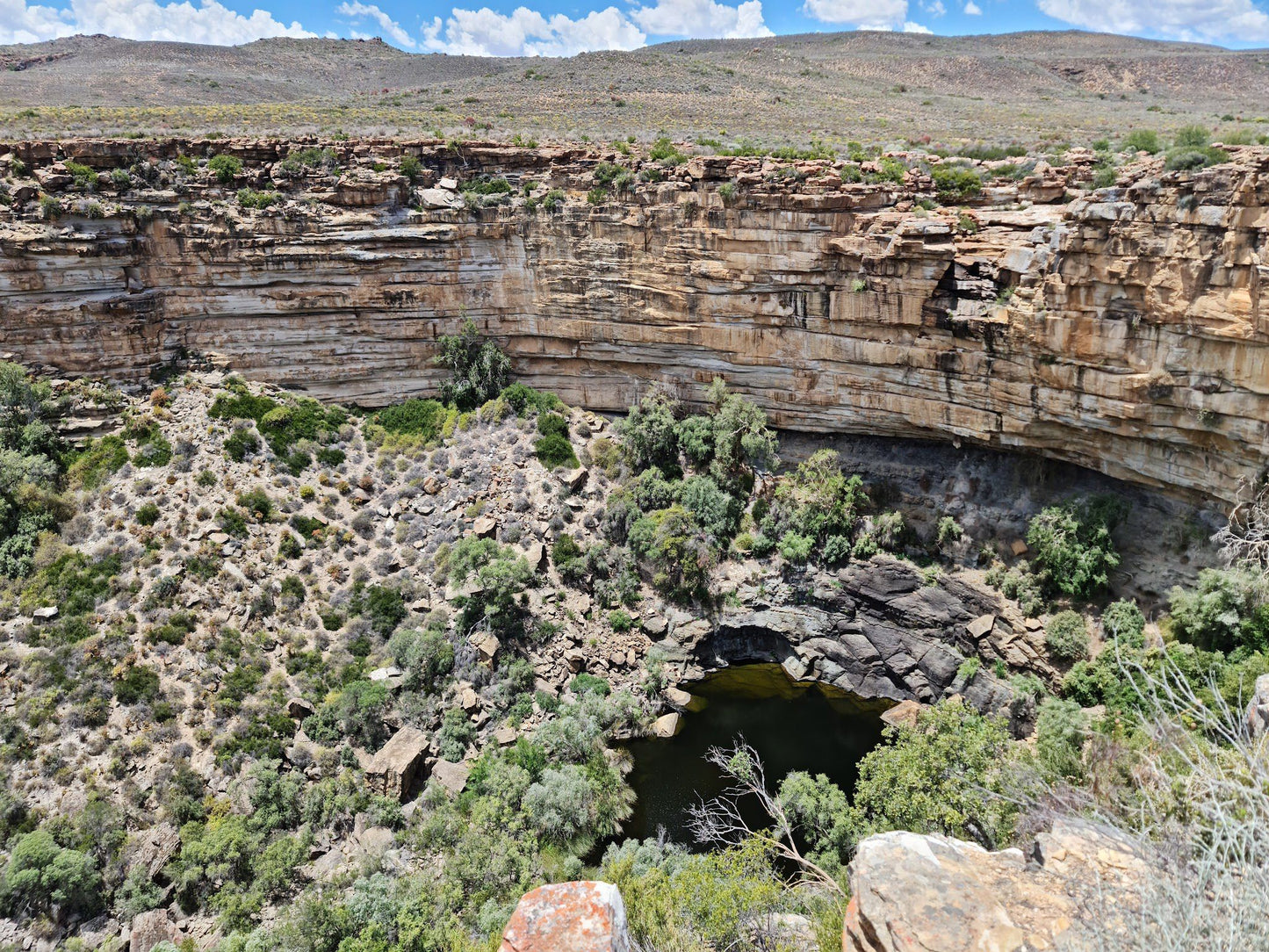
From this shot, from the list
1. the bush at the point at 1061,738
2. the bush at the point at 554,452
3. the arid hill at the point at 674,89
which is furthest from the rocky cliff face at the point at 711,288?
the arid hill at the point at 674,89

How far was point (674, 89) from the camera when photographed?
48281mm

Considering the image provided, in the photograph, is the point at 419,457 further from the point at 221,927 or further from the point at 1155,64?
the point at 1155,64

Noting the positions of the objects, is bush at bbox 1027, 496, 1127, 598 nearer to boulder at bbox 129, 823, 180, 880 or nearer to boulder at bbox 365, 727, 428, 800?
boulder at bbox 365, 727, 428, 800

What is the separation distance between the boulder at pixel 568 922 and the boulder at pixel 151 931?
1376cm

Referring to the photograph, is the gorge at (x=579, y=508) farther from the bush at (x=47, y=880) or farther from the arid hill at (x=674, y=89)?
the arid hill at (x=674, y=89)

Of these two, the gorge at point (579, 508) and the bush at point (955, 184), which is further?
the bush at point (955, 184)

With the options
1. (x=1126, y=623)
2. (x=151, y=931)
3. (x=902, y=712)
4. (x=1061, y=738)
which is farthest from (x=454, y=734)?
(x=1126, y=623)

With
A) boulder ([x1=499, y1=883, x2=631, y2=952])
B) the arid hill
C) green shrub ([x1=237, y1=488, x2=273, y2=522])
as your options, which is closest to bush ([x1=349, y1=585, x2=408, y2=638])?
green shrub ([x1=237, y1=488, x2=273, y2=522])

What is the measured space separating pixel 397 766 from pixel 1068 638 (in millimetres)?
19989

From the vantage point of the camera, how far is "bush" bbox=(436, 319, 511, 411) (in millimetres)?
30812

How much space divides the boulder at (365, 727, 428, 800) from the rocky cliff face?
16251 mm

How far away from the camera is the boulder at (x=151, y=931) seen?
16.0 m

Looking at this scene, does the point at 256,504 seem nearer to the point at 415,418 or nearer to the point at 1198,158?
the point at 415,418

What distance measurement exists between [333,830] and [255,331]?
20330 millimetres
